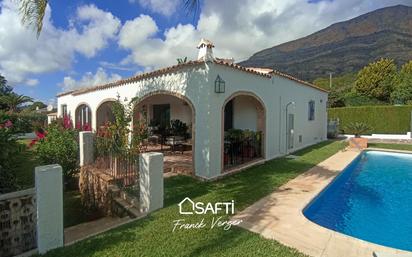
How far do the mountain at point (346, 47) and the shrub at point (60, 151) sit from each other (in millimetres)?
80575

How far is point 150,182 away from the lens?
720 centimetres

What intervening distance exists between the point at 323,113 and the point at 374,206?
17507mm

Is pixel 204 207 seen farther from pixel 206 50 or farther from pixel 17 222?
pixel 206 50

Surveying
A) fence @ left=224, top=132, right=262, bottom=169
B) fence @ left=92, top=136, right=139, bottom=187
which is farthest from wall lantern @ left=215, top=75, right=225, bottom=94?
fence @ left=92, top=136, right=139, bottom=187

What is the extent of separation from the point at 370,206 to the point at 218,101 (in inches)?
270

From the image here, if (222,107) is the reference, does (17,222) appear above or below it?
below

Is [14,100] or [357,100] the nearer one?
[14,100]

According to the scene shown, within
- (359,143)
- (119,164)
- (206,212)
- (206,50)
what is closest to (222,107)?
(206,50)

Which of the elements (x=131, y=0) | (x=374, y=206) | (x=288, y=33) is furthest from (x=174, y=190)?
(x=288, y=33)

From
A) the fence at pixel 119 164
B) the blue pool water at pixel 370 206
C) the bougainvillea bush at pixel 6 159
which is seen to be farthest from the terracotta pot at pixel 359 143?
the bougainvillea bush at pixel 6 159

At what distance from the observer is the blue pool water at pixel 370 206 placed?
7617mm

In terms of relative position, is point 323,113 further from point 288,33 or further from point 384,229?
point 288,33

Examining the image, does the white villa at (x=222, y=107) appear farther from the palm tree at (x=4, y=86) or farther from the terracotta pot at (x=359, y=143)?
the palm tree at (x=4, y=86)

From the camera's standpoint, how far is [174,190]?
30.3ft
